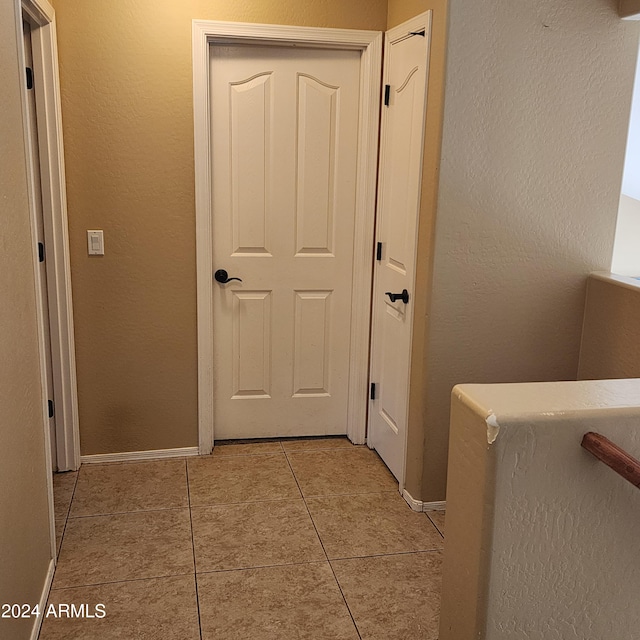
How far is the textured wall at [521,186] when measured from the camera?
2.63 meters

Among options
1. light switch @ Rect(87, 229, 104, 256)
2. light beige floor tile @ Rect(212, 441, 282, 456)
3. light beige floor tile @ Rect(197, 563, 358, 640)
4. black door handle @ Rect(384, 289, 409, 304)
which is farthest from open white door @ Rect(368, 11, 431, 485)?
light switch @ Rect(87, 229, 104, 256)

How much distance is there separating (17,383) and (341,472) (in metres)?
1.74

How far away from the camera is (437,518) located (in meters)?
2.92

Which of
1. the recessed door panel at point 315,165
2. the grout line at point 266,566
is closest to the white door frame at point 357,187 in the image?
the recessed door panel at point 315,165

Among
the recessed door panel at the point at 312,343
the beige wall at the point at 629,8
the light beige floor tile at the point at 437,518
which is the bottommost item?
the light beige floor tile at the point at 437,518

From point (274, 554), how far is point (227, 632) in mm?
469

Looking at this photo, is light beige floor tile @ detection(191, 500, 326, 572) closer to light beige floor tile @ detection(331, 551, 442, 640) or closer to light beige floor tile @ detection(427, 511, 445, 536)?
light beige floor tile @ detection(331, 551, 442, 640)

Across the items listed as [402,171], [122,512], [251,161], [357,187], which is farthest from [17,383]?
[357,187]

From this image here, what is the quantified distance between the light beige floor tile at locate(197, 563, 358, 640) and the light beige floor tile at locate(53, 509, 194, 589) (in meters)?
0.20

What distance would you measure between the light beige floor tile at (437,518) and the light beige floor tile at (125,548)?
1.01 m

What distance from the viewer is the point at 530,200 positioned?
9.08ft

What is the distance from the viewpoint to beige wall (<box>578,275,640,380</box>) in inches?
102

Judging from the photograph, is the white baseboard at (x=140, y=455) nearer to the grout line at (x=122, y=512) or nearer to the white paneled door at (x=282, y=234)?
the white paneled door at (x=282, y=234)

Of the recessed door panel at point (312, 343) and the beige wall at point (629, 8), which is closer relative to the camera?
the beige wall at point (629, 8)
